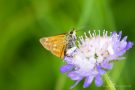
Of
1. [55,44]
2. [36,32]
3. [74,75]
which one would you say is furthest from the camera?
[36,32]

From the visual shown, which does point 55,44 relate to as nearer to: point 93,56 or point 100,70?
point 93,56

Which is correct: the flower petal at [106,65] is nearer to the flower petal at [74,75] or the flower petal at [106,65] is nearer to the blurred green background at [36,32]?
the flower petal at [74,75]

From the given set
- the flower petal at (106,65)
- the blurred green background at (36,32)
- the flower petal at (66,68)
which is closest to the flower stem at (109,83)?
the flower petal at (106,65)

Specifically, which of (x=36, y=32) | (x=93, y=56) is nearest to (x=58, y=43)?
(x=93, y=56)

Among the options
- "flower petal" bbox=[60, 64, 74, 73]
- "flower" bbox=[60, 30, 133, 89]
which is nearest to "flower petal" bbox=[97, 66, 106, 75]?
"flower" bbox=[60, 30, 133, 89]

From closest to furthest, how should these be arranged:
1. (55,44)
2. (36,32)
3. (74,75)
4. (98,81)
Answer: (98,81)
(74,75)
(55,44)
(36,32)

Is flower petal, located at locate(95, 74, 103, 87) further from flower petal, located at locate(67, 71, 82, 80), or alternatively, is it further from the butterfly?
the butterfly

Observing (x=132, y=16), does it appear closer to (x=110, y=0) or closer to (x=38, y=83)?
(x=110, y=0)
